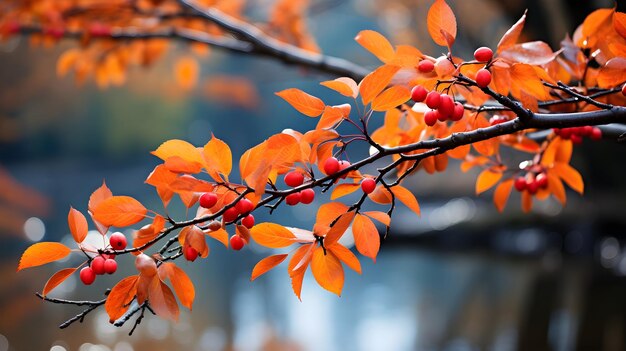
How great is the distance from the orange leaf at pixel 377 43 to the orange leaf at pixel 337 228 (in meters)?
0.22

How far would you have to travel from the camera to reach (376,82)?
2.26 feet

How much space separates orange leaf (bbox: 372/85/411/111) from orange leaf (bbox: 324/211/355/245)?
0.13 metres

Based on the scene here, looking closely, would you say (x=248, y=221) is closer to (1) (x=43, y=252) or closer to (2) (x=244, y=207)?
(2) (x=244, y=207)

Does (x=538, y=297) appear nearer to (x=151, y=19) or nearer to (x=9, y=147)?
(x=151, y=19)

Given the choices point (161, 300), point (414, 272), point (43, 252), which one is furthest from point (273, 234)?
point (414, 272)

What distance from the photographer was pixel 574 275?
4.45 metres

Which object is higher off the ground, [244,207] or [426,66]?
[426,66]

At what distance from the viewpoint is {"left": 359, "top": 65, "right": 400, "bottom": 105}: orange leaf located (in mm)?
688

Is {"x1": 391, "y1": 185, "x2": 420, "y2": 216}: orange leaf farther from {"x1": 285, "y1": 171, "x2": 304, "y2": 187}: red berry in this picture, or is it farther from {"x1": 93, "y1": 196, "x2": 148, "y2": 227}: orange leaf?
{"x1": 93, "y1": 196, "x2": 148, "y2": 227}: orange leaf

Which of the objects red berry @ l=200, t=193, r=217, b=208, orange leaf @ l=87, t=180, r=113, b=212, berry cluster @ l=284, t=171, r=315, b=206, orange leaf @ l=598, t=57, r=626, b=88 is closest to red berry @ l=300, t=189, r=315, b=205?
berry cluster @ l=284, t=171, r=315, b=206

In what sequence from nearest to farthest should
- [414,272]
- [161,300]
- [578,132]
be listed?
1. [161,300]
2. [578,132]
3. [414,272]

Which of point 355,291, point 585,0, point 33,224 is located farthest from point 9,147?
point 585,0

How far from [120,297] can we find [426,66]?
431mm

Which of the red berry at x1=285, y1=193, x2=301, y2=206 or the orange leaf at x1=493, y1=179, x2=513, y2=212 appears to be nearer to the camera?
the red berry at x1=285, y1=193, x2=301, y2=206
